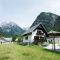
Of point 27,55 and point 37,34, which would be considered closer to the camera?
point 27,55

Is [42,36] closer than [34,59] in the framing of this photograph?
No

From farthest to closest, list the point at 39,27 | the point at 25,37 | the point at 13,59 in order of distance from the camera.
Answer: the point at 25,37 → the point at 39,27 → the point at 13,59

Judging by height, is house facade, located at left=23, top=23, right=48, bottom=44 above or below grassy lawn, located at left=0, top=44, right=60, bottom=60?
above

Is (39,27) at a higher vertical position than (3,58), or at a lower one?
higher

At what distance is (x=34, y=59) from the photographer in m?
19.0

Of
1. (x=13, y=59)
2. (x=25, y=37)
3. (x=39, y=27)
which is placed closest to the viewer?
(x=13, y=59)

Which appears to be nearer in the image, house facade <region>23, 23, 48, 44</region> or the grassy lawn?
the grassy lawn

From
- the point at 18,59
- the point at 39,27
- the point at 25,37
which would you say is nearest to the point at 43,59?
the point at 18,59

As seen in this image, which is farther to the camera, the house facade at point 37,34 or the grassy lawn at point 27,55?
the house facade at point 37,34

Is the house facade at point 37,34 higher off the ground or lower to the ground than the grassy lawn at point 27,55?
higher

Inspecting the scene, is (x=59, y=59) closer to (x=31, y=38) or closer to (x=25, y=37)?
(x=31, y=38)

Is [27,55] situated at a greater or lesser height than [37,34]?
lesser

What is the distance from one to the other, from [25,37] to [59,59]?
57806mm

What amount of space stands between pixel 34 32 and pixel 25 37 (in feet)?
27.5
